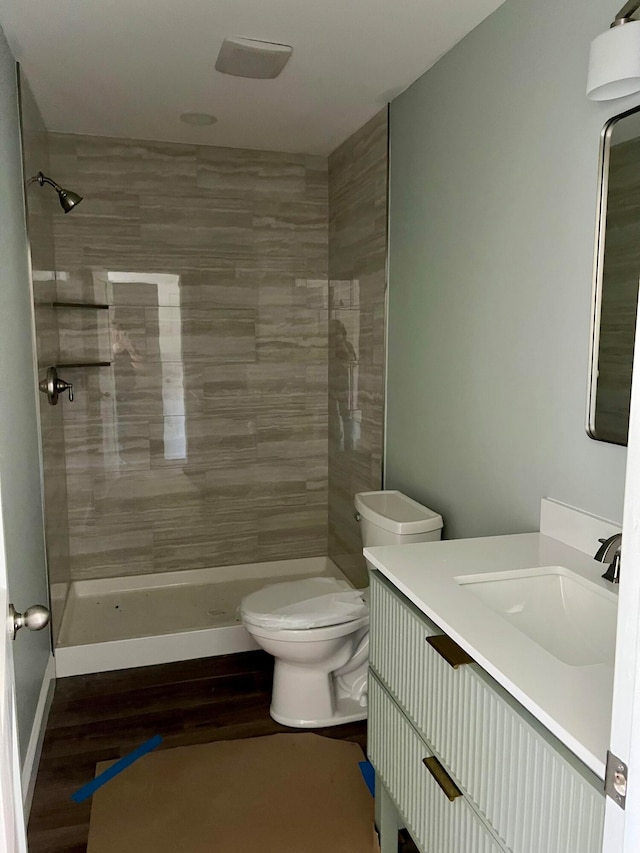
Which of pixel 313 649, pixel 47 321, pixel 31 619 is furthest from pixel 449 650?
pixel 47 321

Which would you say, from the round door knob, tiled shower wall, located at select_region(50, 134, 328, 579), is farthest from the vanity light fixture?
tiled shower wall, located at select_region(50, 134, 328, 579)

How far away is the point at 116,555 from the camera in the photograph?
3643mm

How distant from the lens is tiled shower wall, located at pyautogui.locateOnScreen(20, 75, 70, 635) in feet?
8.78

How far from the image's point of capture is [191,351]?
362cm

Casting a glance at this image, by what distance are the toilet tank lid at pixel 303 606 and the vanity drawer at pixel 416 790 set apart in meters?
0.59

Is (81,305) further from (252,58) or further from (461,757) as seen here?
(461,757)

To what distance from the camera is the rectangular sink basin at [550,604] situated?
60.1 inches

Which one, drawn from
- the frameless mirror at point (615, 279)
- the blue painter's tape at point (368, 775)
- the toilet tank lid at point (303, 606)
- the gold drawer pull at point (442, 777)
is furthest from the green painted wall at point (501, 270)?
the blue painter's tape at point (368, 775)

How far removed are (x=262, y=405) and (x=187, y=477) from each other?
0.57m

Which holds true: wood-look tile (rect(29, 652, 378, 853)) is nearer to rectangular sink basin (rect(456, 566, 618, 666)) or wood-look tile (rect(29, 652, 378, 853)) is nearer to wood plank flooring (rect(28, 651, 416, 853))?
wood plank flooring (rect(28, 651, 416, 853))

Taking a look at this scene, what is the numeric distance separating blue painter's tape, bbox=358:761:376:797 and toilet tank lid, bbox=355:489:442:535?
2.55 feet

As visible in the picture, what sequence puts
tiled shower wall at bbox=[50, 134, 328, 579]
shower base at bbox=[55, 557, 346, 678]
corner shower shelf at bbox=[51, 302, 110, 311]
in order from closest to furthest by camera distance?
shower base at bbox=[55, 557, 346, 678] < corner shower shelf at bbox=[51, 302, 110, 311] < tiled shower wall at bbox=[50, 134, 328, 579]

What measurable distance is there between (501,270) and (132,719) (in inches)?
82.5

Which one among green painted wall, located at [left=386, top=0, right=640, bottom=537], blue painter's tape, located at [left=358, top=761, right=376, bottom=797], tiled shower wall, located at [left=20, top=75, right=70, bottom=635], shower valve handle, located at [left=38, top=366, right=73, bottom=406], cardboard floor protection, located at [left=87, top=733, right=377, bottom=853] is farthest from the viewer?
shower valve handle, located at [left=38, top=366, right=73, bottom=406]
